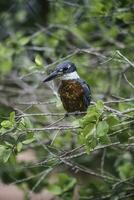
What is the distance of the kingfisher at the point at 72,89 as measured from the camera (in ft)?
10.2

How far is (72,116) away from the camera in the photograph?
318cm

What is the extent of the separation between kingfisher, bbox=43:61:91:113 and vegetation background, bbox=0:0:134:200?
0.06m

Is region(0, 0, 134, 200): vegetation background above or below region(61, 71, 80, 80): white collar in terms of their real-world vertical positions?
below

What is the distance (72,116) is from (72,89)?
0.13m

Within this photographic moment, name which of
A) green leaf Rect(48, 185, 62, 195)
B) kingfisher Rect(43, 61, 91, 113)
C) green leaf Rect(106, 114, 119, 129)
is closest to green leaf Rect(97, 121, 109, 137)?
green leaf Rect(106, 114, 119, 129)

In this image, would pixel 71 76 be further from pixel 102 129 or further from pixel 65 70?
pixel 102 129

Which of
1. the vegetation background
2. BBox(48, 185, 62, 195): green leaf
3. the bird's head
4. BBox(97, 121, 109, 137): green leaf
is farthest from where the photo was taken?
BBox(48, 185, 62, 195): green leaf

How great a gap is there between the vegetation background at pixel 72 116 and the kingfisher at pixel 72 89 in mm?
57

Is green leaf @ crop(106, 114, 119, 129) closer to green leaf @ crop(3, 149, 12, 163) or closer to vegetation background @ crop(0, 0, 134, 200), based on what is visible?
vegetation background @ crop(0, 0, 134, 200)

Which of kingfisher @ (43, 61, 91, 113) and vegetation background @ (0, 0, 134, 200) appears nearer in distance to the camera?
vegetation background @ (0, 0, 134, 200)

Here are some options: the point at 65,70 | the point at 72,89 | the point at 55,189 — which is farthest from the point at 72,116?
the point at 55,189

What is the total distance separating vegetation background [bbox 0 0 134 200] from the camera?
9.64 feet

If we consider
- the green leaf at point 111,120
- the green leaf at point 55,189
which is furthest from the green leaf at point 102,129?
the green leaf at point 55,189

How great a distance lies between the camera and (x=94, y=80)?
4.49 metres
